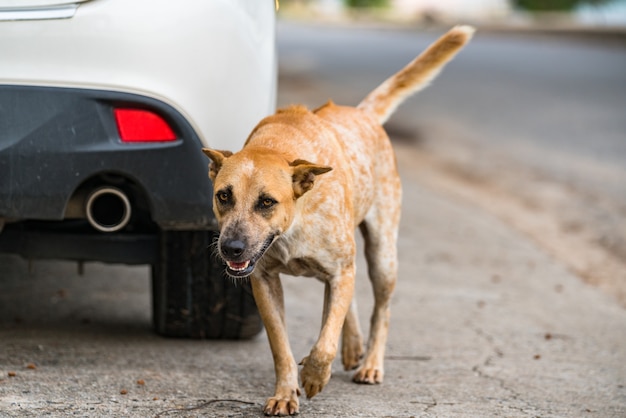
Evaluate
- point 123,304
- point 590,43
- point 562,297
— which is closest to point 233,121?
point 123,304

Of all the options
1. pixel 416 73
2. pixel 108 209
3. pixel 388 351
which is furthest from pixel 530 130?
pixel 108 209

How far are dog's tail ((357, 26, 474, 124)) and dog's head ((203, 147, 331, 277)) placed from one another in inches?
53.4

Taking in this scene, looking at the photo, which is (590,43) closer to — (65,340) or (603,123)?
(603,123)

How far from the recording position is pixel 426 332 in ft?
18.4

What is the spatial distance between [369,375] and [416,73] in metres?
1.52

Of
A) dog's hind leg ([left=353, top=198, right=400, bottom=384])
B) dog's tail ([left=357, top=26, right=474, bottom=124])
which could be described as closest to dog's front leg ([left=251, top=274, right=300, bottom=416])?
dog's hind leg ([left=353, top=198, right=400, bottom=384])

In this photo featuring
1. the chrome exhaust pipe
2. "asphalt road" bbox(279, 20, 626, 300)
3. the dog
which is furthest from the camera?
"asphalt road" bbox(279, 20, 626, 300)

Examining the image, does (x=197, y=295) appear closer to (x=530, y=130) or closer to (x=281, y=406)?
(x=281, y=406)

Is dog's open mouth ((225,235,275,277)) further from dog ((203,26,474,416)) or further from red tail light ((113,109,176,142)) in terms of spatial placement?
red tail light ((113,109,176,142))

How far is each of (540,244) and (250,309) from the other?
364 centimetres

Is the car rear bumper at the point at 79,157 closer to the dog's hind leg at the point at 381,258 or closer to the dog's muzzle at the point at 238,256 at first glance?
the dog's muzzle at the point at 238,256

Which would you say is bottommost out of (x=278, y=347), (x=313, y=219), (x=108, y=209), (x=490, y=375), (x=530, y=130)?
(x=530, y=130)

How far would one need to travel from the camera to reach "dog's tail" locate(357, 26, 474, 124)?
5.28 metres

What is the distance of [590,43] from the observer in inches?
1044
